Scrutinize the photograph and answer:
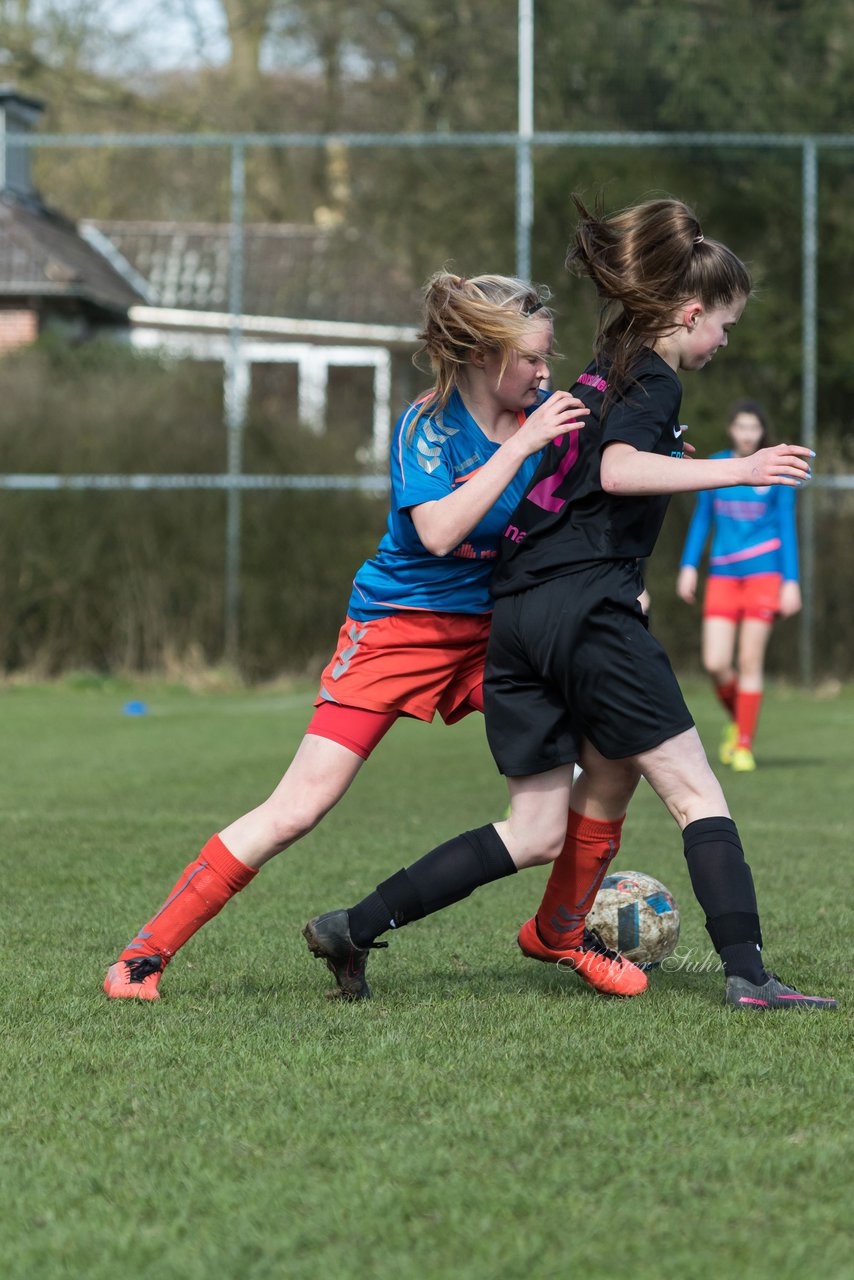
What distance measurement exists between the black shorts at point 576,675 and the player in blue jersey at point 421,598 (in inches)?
6.4

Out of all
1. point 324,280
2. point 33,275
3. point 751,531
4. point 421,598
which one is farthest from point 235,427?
point 421,598

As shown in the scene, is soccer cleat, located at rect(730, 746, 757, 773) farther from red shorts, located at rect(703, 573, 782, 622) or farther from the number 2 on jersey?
the number 2 on jersey

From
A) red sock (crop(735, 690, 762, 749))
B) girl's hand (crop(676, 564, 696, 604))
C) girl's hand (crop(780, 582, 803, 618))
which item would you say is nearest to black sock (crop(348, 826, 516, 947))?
girl's hand (crop(676, 564, 696, 604))

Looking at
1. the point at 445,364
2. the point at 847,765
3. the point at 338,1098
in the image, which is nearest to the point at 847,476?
the point at 847,765

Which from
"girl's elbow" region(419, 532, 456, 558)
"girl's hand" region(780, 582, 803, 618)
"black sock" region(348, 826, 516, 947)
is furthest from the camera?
"girl's hand" region(780, 582, 803, 618)

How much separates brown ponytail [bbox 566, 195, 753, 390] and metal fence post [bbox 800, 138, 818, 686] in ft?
32.4

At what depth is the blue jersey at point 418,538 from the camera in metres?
3.74

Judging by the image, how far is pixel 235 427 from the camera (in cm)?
1415

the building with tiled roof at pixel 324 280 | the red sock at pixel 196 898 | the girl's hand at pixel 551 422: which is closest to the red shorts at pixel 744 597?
the red sock at pixel 196 898

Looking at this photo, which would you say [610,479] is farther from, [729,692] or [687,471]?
[729,692]

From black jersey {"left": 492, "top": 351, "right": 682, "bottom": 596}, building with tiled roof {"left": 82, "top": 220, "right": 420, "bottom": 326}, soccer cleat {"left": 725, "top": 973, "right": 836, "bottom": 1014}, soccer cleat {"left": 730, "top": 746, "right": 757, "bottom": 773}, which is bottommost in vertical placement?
soccer cleat {"left": 730, "top": 746, "right": 757, "bottom": 773}

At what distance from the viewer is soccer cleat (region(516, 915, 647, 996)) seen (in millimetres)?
3994

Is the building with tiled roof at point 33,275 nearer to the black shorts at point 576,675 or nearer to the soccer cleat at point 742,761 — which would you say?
the soccer cleat at point 742,761

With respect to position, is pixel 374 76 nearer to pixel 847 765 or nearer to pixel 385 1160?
pixel 847 765
